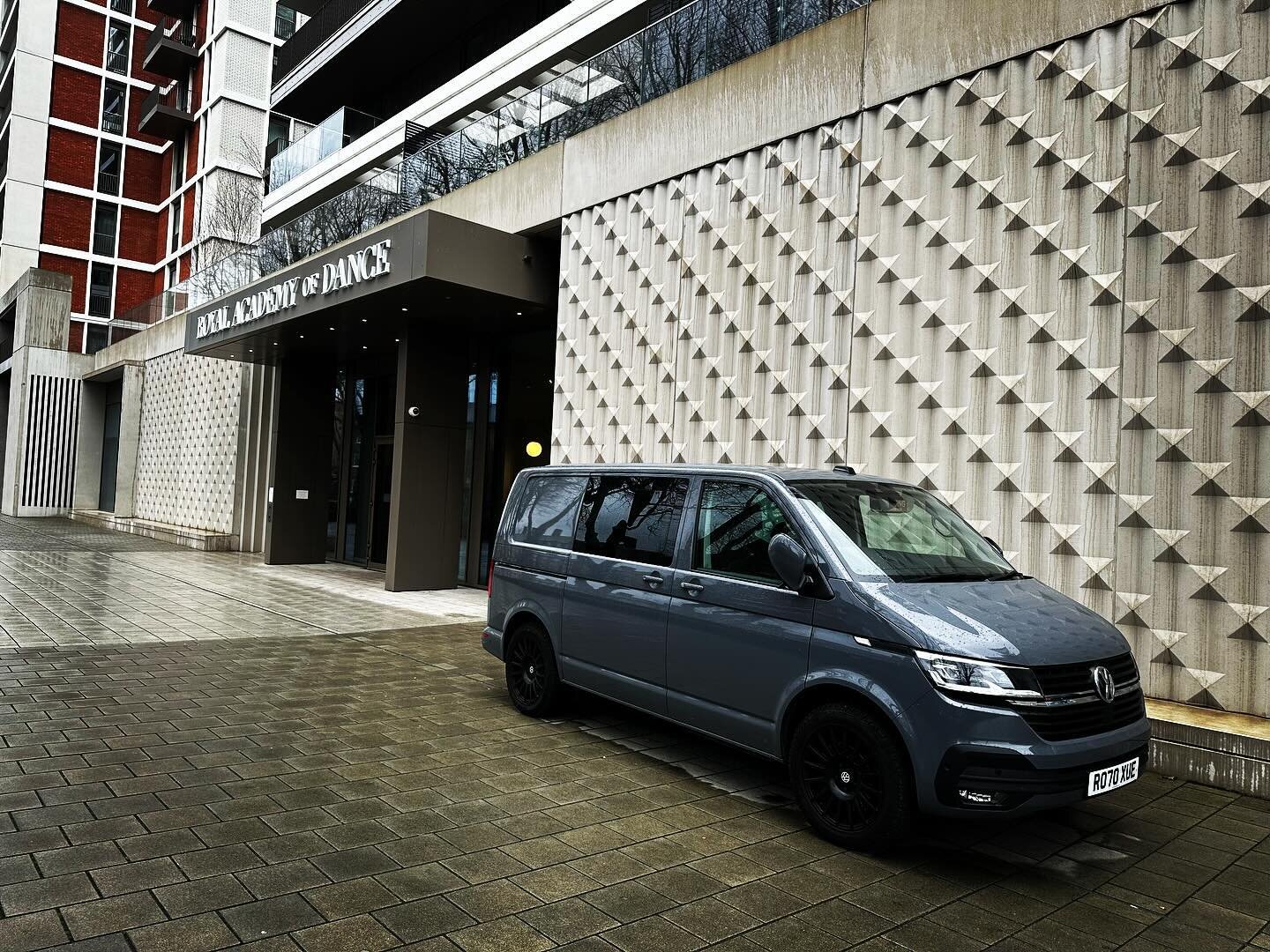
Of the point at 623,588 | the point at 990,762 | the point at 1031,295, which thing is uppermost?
the point at 1031,295

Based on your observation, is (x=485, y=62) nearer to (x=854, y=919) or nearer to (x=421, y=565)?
(x=421, y=565)

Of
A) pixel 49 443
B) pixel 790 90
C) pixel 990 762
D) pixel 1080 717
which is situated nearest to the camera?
pixel 990 762

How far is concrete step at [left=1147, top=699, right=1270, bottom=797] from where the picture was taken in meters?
5.42

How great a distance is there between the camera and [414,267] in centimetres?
1166

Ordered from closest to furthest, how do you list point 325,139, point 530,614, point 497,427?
point 530,614, point 497,427, point 325,139

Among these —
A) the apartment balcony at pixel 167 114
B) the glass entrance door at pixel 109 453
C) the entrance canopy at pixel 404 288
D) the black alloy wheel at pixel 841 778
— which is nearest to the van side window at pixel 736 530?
the black alloy wheel at pixel 841 778

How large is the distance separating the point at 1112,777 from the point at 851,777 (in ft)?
3.83

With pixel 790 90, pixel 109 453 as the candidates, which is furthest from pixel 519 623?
pixel 109 453

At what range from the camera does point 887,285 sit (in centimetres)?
843

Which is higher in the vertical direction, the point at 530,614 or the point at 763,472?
the point at 763,472

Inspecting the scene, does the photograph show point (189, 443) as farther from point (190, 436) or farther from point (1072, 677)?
point (1072, 677)

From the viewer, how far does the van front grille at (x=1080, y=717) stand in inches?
154

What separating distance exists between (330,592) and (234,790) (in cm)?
941

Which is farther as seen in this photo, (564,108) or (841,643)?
(564,108)
